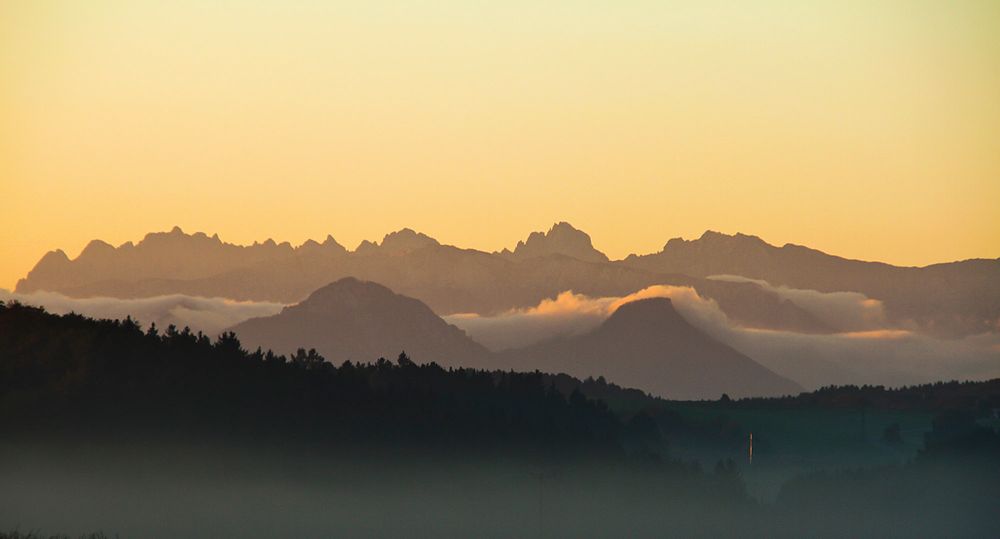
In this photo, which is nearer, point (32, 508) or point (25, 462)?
point (32, 508)

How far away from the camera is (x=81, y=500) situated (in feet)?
652

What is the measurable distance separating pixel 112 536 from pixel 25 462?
119 ft

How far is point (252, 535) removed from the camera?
194m

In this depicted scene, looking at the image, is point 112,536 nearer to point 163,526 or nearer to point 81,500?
point 163,526

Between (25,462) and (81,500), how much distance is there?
22.2 ft

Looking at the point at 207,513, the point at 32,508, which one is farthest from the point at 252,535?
the point at 32,508

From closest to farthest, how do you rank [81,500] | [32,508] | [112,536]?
[112,536], [32,508], [81,500]

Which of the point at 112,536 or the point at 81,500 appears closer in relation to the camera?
the point at 112,536

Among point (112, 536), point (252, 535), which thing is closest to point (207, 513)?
point (252, 535)

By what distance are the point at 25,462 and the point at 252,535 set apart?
2461cm

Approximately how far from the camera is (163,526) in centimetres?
18538

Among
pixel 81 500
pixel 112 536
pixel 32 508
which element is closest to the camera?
pixel 112 536

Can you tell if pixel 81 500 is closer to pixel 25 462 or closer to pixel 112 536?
pixel 25 462

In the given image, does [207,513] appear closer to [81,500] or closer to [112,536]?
[81,500]
